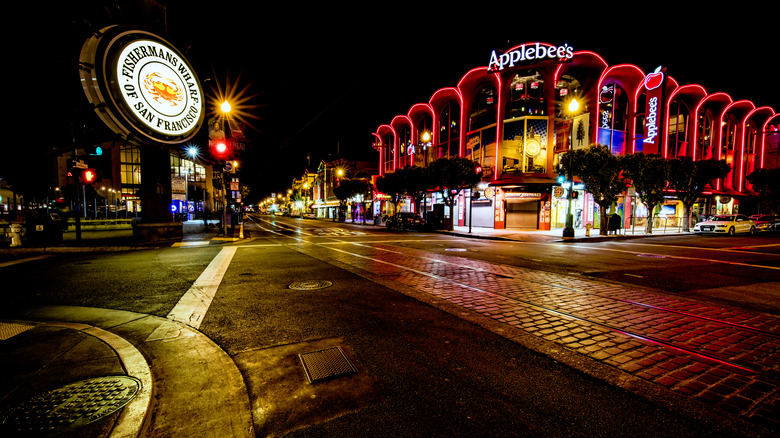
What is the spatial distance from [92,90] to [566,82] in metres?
36.3

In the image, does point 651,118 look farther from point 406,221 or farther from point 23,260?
point 23,260

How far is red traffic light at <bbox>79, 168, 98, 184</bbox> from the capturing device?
12.8 metres

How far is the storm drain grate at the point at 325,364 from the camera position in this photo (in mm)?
3015

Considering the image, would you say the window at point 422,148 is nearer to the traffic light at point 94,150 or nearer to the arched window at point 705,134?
the arched window at point 705,134

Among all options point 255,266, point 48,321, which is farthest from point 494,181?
point 48,321

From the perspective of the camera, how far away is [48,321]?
4434 mm

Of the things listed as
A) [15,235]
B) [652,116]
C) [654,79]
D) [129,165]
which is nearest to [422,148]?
[654,79]

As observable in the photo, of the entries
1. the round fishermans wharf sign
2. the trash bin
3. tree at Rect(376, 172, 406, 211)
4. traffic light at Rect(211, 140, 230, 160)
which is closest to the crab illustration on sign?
the round fishermans wharf sign

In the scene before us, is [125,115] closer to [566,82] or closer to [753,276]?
[753,276]

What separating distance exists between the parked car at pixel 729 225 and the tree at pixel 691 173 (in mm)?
3055

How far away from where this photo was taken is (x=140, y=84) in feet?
22.7

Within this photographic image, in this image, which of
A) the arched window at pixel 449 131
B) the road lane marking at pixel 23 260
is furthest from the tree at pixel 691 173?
the road lane marking at pixel 23 260

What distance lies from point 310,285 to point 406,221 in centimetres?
2222

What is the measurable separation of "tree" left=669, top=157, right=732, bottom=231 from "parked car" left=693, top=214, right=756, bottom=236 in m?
3.05
